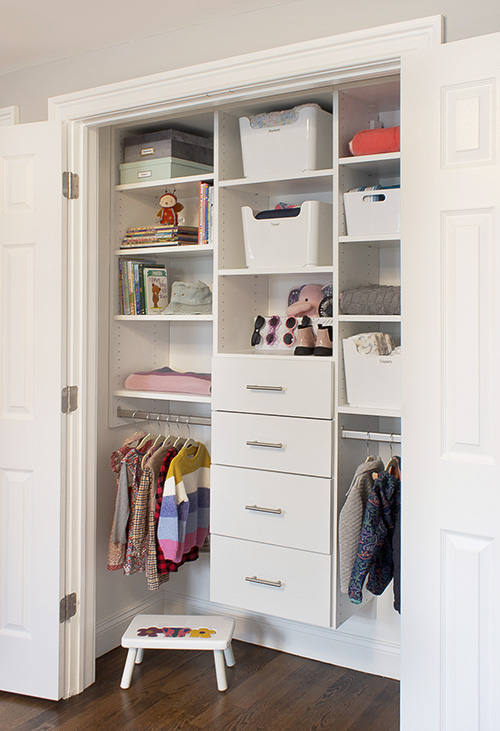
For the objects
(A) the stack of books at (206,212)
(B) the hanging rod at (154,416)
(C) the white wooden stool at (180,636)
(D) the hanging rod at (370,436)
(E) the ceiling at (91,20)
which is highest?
(E) the ceiling at (91,20)

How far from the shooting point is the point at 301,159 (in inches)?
98.3

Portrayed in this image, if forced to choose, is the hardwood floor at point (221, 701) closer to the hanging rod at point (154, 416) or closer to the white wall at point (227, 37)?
the hanging rod at point (154, 416)

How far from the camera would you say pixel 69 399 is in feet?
8.33

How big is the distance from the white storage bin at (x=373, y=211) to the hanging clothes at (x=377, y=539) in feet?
2.76

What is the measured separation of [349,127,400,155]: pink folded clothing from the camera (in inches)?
92.5

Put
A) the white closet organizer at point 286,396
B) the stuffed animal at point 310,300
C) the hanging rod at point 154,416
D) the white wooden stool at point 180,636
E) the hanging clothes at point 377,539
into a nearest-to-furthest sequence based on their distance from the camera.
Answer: the hanging clothes at point 377,539
the white closet organizer at point 286,396
the white wooden stool at point 180,636
the stuffed animal at point 310,300
the hanging rod at point 154,416


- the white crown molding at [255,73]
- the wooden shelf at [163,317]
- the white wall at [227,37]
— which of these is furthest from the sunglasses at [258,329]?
the white wall at [227,37]

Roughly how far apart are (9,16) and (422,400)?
1781 mm

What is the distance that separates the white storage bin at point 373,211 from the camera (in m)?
2.34

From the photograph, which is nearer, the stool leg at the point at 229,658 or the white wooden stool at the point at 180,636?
the white wooden stool at the point at 180,636

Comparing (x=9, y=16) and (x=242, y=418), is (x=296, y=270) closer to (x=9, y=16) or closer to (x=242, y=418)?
(x=242, y=418)

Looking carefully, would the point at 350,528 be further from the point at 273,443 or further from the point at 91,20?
the point at 91,20

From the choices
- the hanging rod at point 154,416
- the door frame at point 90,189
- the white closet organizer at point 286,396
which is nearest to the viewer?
the door frame at point 90,189

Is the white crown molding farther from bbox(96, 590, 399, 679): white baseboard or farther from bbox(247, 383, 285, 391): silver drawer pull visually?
bbox(96, 590, 399, 679): white baseboard
